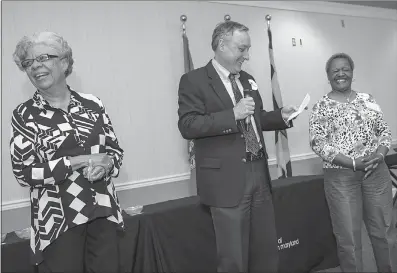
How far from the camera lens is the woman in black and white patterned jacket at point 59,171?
1.23m

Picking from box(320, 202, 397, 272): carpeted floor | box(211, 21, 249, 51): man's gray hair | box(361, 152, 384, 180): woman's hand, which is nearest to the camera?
box(211, 21, 249, 51): man's gray hair

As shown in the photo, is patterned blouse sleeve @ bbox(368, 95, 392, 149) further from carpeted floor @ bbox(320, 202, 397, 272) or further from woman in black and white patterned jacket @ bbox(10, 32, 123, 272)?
woman in black and white patterned jacket @ bbox(10, 32, 123, 272)

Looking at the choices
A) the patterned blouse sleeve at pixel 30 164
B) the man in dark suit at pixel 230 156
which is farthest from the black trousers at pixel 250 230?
the patterned blouse sleeve at pixel 30 164

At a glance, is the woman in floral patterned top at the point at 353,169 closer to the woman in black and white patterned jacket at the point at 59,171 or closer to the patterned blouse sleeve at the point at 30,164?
the woman in black and white patterned jacket at the point at 59,171

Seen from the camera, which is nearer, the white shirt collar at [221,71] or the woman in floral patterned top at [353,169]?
the white shirt collar at [221,71]

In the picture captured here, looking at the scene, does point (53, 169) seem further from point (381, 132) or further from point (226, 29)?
point (381, 132)

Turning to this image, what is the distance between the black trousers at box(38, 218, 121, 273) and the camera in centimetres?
120

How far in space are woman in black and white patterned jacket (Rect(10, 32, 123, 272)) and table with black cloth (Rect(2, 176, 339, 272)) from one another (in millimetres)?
554

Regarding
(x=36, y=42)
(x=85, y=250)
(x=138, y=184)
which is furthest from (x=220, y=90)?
(x=138, y=184)

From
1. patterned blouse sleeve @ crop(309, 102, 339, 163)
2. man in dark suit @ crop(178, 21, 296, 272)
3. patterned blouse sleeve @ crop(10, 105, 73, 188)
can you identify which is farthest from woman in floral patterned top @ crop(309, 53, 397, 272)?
patterned blouse sleeve @ crop(10, 105, 73, 188)

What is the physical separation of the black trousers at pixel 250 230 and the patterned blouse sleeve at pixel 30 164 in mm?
764

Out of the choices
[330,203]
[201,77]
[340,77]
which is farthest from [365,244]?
[201,77]

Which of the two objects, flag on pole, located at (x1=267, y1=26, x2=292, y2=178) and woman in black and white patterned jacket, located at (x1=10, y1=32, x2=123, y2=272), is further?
flag on pole, located at (x1=267, y1=26, x2=292, y2=178)

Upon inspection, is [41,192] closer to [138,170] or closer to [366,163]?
[366,163]
